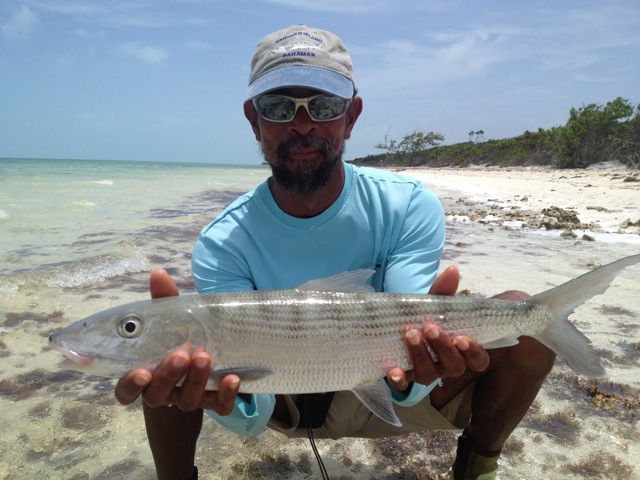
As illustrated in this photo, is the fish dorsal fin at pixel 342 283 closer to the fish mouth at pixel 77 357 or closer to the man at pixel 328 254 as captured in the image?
the man at pixel 328 254

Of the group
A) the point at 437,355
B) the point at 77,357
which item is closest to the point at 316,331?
the point at 437,355

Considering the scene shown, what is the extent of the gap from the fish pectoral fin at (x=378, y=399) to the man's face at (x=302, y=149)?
146 centimetres

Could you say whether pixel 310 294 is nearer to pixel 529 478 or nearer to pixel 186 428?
pixel 186 428

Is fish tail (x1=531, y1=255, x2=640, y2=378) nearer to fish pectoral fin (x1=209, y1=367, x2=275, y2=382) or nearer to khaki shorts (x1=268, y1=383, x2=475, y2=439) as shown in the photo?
khaki shorts (x1=268, y1=383, x2=475, y2=439)

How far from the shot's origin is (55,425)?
3.82 metres

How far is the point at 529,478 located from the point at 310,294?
76.3 inches

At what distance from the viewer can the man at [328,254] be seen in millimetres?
2828

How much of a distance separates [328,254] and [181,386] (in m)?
1.32

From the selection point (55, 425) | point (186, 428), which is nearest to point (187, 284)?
point (55, 425)

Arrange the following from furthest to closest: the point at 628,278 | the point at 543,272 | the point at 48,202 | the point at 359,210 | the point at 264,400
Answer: the point at 48,202 < the point at 543,272 < the point at 628,278 < the point at 359,210 < the point at 264,400

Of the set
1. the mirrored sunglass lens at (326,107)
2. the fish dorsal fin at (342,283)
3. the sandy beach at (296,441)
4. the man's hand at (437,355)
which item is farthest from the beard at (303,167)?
the sandy beach at (296,441)

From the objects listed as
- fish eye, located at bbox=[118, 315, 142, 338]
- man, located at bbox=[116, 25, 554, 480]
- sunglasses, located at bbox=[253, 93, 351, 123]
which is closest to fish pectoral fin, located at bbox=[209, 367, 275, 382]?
man, located at bbox=[116, 25, 554, 480]

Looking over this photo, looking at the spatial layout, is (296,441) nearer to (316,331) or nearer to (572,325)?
(316,331)

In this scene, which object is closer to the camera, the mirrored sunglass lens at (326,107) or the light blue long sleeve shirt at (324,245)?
the light blue long sleeve shirt at (324,245)
